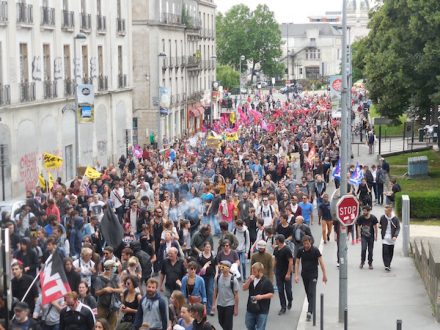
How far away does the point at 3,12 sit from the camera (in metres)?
36.5

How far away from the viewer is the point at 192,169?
35531mm

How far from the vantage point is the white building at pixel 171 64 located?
6338 centimetres

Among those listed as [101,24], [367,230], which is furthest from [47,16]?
[367,230]

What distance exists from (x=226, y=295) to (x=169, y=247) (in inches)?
118

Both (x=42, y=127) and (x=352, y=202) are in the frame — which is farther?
(x=42, y=127)

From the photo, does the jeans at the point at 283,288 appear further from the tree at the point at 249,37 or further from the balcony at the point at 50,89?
the tree at the point at 249,37

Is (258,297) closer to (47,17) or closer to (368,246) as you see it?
(368,246)

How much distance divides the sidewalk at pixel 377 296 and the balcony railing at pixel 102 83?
84.6 feet

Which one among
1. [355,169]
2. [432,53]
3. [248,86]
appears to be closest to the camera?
[355,169]

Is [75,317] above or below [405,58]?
below

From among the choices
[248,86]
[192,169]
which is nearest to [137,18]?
[192,169]

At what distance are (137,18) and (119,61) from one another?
10.8 meters

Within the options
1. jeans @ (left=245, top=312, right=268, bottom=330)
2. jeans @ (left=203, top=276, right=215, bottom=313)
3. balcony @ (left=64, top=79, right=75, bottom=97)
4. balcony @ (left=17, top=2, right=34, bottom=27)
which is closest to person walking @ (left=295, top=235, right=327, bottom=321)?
jeans @ (left=203, top=276, right=215, bottom=313)

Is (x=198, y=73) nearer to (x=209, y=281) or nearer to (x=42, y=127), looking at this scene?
(x=42, y=127)
